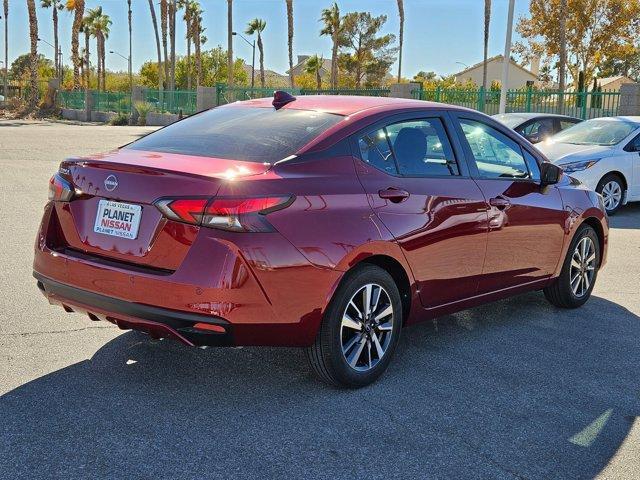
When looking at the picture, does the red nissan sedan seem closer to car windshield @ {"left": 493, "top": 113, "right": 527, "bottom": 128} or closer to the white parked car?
the white parked car

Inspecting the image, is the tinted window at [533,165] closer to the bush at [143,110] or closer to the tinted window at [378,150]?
the tinted window at [378,150]

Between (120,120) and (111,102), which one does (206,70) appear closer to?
(111,102)

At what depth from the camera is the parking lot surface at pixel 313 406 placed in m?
3.44

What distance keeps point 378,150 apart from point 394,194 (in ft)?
0.98

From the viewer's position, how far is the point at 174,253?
148 inches

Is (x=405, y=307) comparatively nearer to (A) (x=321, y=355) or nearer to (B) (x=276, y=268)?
(A) (x=321, y=355)

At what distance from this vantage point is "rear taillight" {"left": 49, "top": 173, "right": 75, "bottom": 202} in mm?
4207

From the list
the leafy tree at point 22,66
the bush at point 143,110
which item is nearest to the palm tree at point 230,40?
the bush at point 143,110

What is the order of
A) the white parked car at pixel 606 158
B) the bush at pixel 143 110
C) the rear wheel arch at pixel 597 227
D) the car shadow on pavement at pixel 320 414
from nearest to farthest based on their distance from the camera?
the car shadow on pavement at pixel 320 414, the rear wheel arch at pixel 597 227, the white parked car at pixel 606 158, the bush at pixel 143 110

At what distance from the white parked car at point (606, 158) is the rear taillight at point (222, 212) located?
8.99 meters

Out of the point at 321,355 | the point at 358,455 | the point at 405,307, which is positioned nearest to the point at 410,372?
the point at 405,307

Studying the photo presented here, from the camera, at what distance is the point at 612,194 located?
12.2 m

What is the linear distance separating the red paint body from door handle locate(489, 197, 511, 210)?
20 cm

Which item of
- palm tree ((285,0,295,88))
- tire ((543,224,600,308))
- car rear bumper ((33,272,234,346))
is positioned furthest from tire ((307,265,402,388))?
palm tree ((285,0,295,88))
